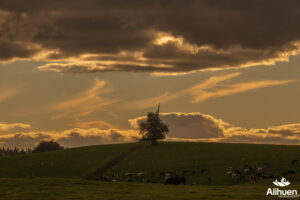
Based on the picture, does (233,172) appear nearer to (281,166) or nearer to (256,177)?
(256,177)

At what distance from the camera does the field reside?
42.7 metres

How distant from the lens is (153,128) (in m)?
105

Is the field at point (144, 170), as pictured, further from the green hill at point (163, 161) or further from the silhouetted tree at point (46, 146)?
the silhouetted tree at point (46, 146)

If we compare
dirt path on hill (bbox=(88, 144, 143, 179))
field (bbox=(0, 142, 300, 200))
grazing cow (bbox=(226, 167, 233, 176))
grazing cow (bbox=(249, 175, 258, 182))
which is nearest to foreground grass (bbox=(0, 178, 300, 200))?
field (bbox=(0, 142, 300, 200))

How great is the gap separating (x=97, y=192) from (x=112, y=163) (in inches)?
1797

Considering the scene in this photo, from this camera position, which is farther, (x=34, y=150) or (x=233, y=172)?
(x=34, y=150)

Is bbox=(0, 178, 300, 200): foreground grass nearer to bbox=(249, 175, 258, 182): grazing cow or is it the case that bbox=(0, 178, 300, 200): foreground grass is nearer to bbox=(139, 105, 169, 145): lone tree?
bbox=(249, 175, 258, 182): grazing cow

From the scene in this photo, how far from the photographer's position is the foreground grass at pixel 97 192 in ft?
129

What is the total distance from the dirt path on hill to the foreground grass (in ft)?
94.9

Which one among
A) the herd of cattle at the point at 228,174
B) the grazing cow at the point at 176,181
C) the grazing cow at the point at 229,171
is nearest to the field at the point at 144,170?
the herd of cattle at the point at 228,174

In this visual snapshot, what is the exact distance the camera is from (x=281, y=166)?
7494 centimetres

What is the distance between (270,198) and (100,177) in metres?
42.7

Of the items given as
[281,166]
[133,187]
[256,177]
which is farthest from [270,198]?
[281,166]

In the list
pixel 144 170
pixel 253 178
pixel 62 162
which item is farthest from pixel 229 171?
pixel 62 162
